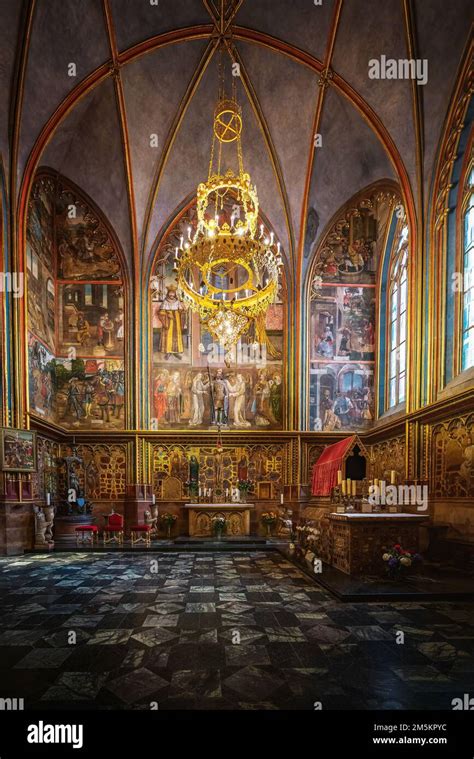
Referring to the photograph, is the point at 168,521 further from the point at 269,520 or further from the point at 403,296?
the point at 403,296

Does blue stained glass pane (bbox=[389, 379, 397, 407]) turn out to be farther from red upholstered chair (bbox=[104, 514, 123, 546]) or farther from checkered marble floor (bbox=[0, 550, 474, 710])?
red upholstered chair (bbox=[104, 514, 123, 546])

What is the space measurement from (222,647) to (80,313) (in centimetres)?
1575

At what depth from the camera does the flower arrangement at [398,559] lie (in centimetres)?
900

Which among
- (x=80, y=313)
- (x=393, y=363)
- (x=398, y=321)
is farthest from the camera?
(x=80, y=313)

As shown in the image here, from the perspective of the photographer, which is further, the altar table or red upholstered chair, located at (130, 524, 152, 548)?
red upholstered chair, located at (130, 524, 152, 548)

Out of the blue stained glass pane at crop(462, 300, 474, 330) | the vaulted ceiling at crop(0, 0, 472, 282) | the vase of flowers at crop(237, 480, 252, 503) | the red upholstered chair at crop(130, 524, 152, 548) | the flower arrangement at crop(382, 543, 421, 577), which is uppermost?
the vaulted ceiling at crop(0, 0, 472, 282)

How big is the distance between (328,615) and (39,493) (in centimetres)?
1149

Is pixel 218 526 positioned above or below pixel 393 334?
below

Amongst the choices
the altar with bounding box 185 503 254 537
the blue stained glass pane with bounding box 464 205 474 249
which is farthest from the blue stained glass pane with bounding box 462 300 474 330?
the altar with bounding box 185 503 254 537

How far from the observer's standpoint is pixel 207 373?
63.2 ft

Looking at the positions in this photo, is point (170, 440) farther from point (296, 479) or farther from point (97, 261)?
point (97, 261)

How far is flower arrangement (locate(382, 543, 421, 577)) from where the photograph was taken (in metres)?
9.00

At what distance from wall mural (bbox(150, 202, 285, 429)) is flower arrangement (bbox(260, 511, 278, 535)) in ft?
11.2

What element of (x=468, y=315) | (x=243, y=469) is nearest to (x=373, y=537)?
(x=468, y=315)
